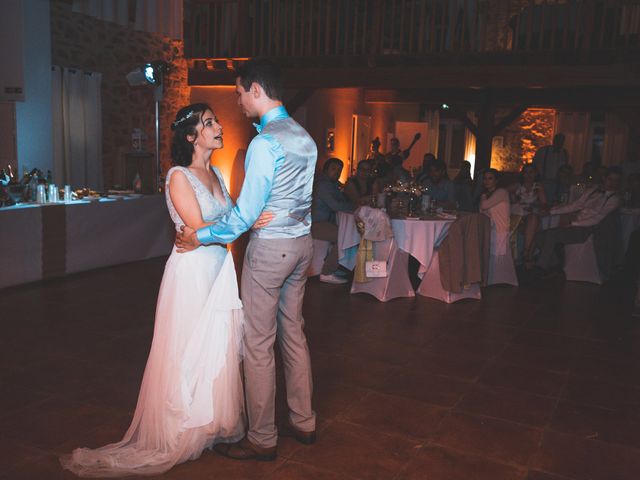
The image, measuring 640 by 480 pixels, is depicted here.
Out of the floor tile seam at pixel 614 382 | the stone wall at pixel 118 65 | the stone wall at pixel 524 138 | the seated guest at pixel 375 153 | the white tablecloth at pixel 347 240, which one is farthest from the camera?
the stone wall at pixel 524 138

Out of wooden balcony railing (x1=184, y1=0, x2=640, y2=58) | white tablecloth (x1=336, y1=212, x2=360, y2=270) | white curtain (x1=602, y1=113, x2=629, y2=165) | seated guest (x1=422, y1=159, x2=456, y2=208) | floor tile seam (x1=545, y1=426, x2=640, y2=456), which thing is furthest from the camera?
white curtain (x1=602, y1=113, x2=629, y2=165)

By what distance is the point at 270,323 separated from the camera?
8.04 feet

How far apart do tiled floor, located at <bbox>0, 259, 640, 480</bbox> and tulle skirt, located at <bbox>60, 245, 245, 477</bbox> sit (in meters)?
0.12

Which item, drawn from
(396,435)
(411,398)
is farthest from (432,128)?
(396,435)

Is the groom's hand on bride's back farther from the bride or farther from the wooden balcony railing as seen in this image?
the wooden balcony railing

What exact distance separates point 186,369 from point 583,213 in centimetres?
523

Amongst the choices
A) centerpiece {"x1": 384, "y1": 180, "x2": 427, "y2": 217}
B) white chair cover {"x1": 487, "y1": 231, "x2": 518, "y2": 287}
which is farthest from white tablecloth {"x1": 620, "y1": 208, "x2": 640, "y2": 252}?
centerpiece {"x1": 384, "y1": 180, "x2": 427, "y2": 217}

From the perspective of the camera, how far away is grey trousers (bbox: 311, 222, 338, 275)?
589 centimetres

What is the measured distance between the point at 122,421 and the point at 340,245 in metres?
3.12

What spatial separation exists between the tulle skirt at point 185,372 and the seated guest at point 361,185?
13.9 feet

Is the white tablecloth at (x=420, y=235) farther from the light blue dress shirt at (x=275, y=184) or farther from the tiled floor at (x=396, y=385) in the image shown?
the light blue dress shirt at (x=275, y=184)

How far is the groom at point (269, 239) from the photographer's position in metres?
2.28

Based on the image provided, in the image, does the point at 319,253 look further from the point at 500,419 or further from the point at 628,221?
the point at 628,221

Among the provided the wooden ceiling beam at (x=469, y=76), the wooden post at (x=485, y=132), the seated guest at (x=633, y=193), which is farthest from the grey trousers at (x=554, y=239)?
the wooden post at (x=485, y=132)
